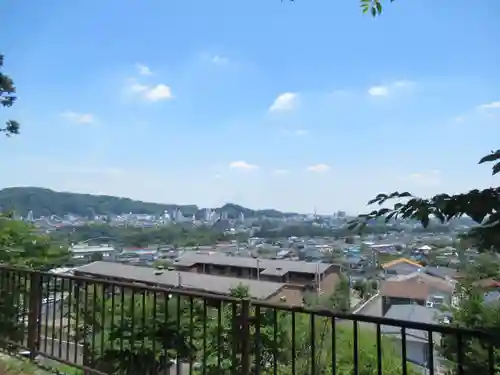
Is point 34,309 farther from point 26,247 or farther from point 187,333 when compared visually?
point 26,247

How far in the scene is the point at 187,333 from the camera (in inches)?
104

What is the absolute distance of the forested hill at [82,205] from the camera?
12.2 meters

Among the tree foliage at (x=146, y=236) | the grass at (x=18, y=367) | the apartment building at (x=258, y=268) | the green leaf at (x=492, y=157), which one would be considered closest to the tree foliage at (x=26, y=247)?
the tree foliage at (x=146, y=236)

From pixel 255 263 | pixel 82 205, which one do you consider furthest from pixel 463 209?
pixel 255 263

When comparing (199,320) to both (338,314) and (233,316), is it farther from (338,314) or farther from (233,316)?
(338,314)

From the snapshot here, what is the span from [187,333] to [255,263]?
20.5 metres

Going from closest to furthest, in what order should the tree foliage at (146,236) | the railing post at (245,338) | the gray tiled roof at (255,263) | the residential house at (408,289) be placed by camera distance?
the railing post at (245,338)
the residential house at (408,289)
the tree foliage at (146,236)
the gray tiled roof at (255,263)

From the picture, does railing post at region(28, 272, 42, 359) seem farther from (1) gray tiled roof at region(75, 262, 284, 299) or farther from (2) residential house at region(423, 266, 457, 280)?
(2) residential house at region(423, 266, 457, 280)

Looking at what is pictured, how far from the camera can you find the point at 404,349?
169 centimetres

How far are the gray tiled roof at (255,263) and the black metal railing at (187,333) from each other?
53.2 feet

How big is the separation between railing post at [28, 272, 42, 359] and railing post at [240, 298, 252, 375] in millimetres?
2011

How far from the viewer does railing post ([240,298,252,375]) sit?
7.20 ft

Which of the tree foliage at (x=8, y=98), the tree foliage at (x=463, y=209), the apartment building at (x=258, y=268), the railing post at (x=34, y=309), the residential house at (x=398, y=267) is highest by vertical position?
the tree foliage at (x=8, y=98)

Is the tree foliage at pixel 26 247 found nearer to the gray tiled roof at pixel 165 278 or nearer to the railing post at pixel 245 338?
the gray tiled roof at pixel 165 278
